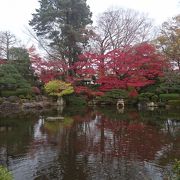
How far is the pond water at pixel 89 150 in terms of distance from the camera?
748 centimetres

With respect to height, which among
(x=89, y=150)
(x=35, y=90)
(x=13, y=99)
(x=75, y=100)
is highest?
(x=35, y=90)

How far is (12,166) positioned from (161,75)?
2086 centimetres

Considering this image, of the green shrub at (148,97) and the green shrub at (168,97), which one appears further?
the green shrub at (148,97)

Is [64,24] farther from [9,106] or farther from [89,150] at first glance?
[89,150]

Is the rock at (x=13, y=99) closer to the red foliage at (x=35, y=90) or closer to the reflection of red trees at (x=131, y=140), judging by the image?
the red foliage at (x=35, y=90)

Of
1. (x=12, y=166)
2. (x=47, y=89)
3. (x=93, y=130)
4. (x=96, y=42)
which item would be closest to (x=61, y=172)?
(x=12, y=166)

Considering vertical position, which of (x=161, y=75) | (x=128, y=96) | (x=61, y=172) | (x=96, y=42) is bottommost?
(x=61, y=172)

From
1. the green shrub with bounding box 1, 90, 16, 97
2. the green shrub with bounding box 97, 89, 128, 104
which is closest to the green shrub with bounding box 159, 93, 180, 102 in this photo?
the green shrub with bounding box 97, 89, 128, 104

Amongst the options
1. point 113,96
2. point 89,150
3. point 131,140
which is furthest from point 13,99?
point 89,150

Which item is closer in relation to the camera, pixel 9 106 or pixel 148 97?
pixel 9 106

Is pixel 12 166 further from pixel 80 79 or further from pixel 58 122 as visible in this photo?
pixel 80 79

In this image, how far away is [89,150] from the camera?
9719 millimetres

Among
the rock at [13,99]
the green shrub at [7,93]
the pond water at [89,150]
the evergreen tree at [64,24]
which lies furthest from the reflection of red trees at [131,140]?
the evergreen tree at [64,24]

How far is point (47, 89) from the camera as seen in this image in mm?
26094
